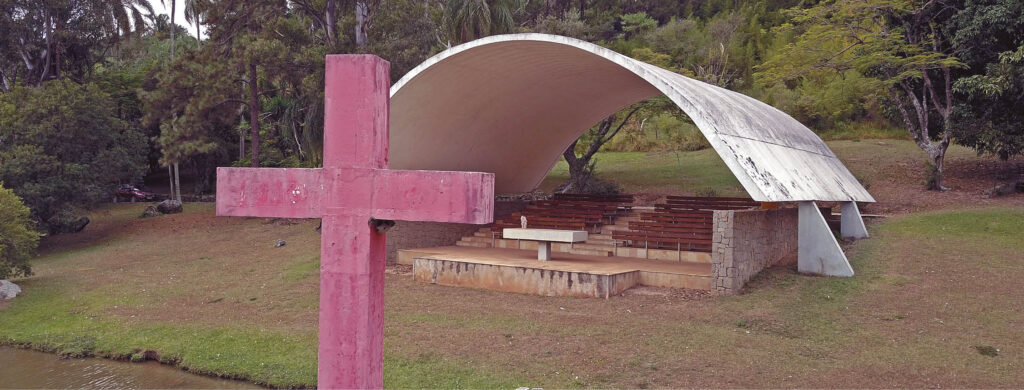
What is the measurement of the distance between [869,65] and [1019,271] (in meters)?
10.1

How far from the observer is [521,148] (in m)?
18.9

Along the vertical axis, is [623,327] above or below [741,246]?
below

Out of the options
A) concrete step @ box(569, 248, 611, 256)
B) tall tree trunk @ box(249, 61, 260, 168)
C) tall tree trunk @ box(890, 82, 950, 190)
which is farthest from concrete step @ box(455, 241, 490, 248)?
tall tree trunk @ box(890, 82, 950, 190)

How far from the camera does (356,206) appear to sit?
13.1 ft

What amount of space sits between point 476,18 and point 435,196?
18.7 metres

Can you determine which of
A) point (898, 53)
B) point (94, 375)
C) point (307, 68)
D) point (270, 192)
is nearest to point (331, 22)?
point (307, 68)

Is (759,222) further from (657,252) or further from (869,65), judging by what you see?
(869,65)

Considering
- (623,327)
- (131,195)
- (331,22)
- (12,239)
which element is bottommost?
(623,327)

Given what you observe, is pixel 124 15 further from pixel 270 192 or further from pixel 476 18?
pixel 270 192

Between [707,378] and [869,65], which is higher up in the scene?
[869,65]

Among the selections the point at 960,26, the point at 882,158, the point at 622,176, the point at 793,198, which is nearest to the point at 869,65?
the point at 960,26

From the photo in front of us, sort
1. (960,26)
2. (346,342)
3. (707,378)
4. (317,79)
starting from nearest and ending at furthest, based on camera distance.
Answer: (346,342) → (707,378) → (960,26) → (317,79)

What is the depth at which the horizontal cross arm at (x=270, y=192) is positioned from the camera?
410 cm

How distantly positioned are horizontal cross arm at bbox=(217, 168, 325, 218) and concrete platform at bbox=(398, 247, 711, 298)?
23.2ft
